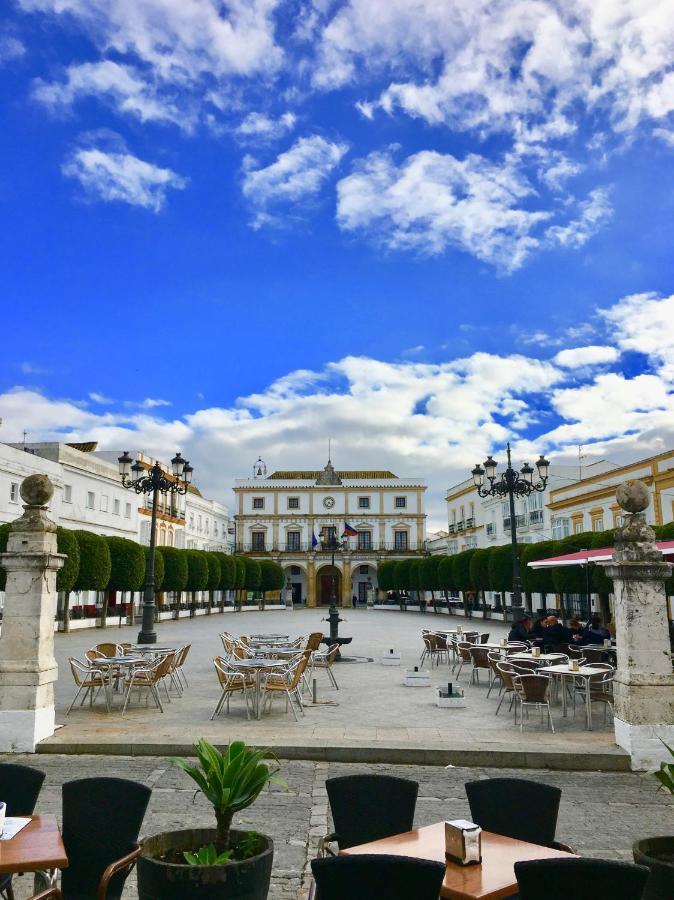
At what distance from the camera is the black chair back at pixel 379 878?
103 inches

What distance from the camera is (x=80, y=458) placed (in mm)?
34531

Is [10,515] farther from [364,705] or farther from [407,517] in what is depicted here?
[407,517]

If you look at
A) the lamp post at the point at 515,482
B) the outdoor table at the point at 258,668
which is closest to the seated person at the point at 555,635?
the lamp post at the point at 515,482

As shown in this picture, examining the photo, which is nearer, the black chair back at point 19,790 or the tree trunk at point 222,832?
the tree trunk at point 222,832

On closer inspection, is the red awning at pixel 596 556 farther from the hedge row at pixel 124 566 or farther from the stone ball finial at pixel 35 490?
the hedge row at pixel 124 566

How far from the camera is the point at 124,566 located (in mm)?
26625

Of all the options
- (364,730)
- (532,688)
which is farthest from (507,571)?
(364,730)

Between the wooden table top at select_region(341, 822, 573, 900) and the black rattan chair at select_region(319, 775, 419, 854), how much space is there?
13 centimetres

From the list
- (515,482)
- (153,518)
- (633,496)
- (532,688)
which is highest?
(515,482)

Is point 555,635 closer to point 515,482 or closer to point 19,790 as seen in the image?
point 515,482

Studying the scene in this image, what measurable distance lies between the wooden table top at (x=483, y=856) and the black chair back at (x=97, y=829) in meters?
1.08

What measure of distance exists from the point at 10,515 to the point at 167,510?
59.8 ft

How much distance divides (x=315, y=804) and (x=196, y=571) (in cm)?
3119

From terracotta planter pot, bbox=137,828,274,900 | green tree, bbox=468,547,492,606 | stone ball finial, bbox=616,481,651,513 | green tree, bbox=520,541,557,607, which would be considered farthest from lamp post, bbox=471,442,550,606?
terracotta planter pot, bbox=137,828,274,900
